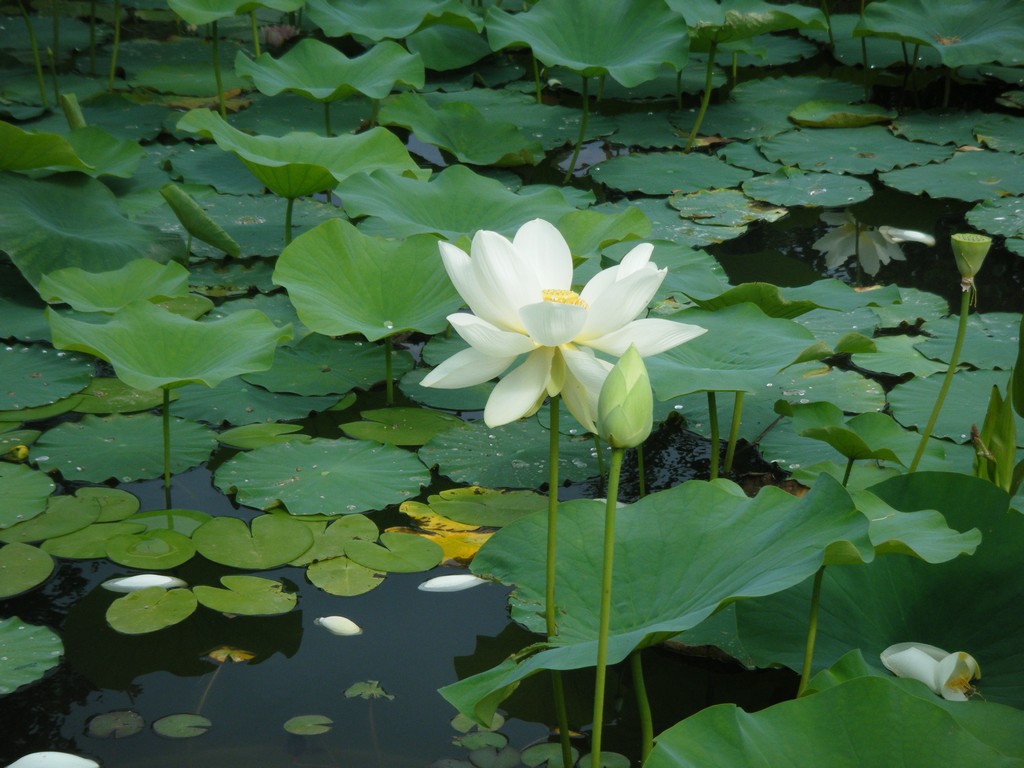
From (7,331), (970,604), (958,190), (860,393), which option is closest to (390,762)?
(970,604)

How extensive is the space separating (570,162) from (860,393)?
180 centimetres

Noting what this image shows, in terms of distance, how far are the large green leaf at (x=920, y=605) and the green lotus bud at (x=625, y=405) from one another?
1.57 ft

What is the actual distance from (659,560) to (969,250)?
2.17 feet

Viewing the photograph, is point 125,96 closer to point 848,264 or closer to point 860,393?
point 848,264

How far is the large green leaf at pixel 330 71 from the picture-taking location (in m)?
3.24

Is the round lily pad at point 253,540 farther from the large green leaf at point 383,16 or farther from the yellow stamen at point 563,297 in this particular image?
the large green leaf at point 383,16

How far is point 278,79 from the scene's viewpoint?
10.9ft

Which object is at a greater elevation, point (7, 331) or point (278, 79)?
point (278, 79)

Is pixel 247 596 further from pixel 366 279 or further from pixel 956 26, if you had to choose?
pixel 956 26

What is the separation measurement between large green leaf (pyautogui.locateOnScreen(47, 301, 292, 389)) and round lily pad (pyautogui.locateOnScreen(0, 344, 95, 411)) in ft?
1.19

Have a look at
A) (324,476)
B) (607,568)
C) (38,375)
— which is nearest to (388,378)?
(324,476)

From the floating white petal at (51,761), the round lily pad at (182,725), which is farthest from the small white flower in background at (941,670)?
the floating white petal at (51,761)

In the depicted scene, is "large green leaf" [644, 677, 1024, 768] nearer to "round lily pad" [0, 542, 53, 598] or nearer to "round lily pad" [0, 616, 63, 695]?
"round lily pad" [0, 616, 63, 695]

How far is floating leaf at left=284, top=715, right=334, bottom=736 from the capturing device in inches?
54.6
